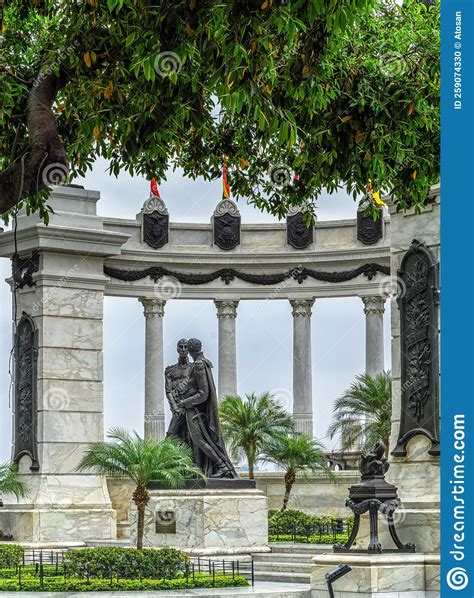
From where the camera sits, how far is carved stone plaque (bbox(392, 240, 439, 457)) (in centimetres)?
2441

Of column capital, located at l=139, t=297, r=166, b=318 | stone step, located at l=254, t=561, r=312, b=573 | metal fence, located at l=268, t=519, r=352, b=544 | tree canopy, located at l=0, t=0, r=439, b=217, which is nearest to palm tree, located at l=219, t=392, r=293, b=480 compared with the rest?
metal fence, located at l=268, t=519, r=352, b=544

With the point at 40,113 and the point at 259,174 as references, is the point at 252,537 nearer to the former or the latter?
the point at 259,174

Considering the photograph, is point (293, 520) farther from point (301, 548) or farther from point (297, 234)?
point (297, 234)

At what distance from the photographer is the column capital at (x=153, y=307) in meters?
54.2

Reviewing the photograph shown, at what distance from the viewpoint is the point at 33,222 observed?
36.3m

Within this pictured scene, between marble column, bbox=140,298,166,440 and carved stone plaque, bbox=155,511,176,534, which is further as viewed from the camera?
marble column, bbox=140,298,166,440

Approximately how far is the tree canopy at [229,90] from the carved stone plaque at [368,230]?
3468 cm

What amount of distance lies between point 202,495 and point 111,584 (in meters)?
7.12

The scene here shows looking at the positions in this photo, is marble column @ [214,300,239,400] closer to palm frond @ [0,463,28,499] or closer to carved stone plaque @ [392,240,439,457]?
palm frond @ [0,463,28,499]

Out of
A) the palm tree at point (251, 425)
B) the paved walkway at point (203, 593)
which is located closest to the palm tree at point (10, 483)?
the paved walkway at point (203, 593)

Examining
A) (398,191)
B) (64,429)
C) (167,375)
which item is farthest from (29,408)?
(398,191)

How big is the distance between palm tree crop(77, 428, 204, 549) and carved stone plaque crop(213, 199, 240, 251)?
26.8m

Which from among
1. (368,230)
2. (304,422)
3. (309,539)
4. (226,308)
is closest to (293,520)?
(309,539)

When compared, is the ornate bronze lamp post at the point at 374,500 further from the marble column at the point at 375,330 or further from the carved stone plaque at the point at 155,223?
the carved stone plaque at the point at 155,223
